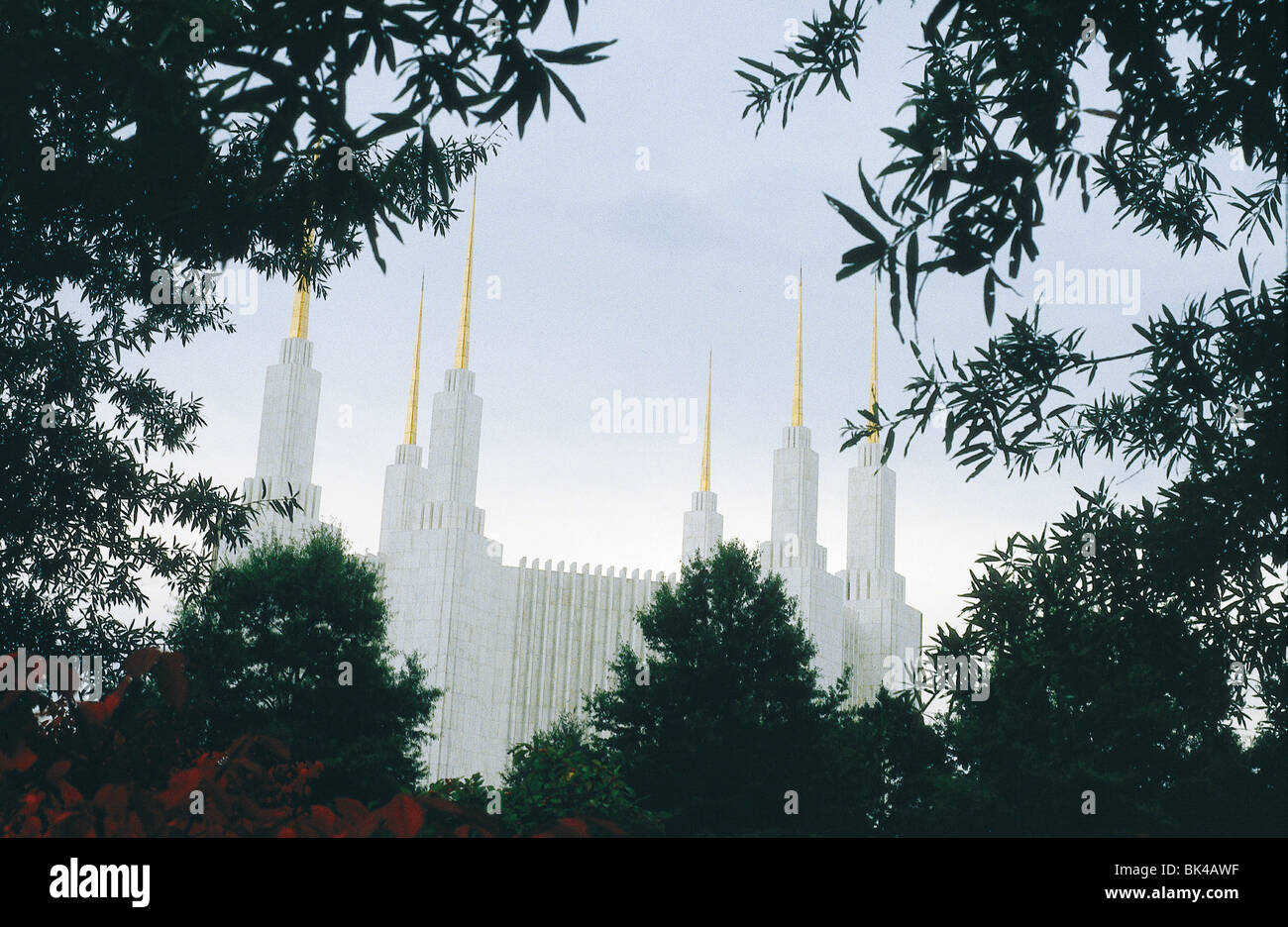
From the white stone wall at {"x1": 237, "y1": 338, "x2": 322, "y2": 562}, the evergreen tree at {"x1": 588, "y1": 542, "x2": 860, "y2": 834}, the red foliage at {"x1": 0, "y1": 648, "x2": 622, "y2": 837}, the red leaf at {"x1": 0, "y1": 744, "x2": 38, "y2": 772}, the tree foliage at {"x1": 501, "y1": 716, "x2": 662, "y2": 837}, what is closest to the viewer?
the red foliage at {"x1": 0, "y1": 648, "x2": 622, "y2": 837}

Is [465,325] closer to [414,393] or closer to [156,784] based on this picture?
[414,393]

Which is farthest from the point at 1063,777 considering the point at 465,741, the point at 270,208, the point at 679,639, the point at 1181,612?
the point at 465,741

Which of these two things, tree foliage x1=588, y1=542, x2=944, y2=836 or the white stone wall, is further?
the white stone wall

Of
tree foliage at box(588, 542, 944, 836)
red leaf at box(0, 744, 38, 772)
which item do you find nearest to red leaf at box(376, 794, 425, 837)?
red leaf at box(0, 744, 38, 772)

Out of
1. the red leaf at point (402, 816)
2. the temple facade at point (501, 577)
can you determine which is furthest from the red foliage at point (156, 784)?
the temple facade at point (501, 577)

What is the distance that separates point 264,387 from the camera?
51.8m

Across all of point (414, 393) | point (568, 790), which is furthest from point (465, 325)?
point (568, 790)

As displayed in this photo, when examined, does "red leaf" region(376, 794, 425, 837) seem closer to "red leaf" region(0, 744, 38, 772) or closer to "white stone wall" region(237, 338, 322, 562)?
"red leaf" region(0, 744, 38, 772)

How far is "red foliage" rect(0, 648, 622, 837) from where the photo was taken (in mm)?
3191

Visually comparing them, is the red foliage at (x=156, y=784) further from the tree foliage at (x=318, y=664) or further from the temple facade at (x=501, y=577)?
the temple facade at (x=501, y=577)

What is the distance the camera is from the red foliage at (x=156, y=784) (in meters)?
3.19

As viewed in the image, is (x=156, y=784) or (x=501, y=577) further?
(x=501, y=577)

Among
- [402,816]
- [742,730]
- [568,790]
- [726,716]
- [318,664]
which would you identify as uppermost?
[318,664]

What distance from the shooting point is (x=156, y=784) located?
3.87m
